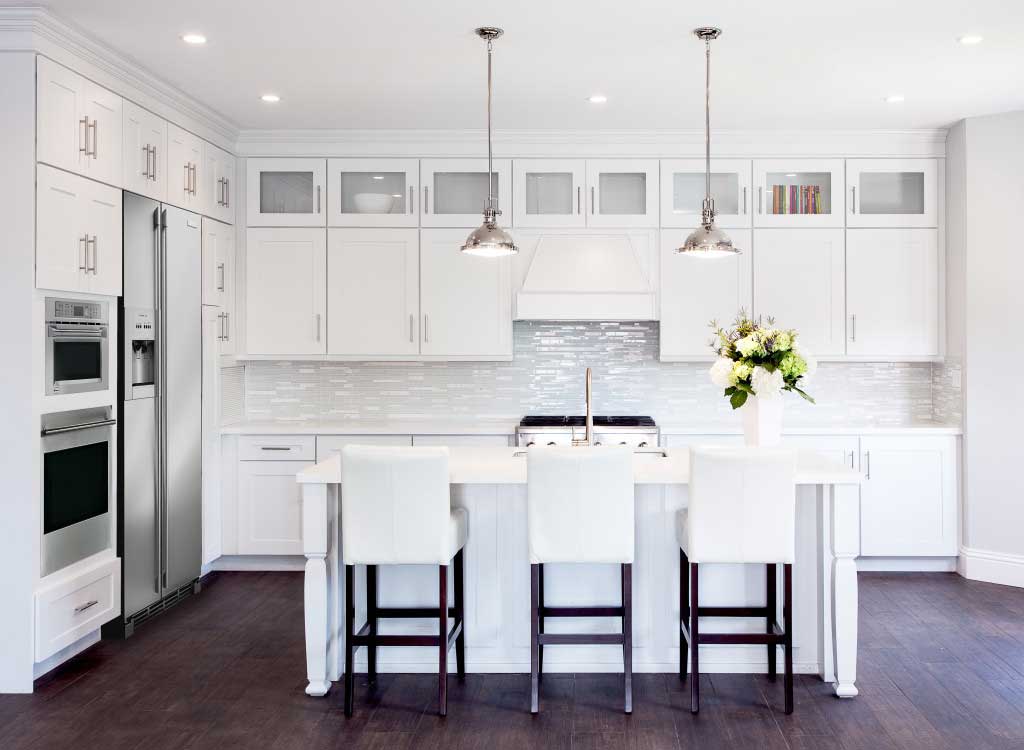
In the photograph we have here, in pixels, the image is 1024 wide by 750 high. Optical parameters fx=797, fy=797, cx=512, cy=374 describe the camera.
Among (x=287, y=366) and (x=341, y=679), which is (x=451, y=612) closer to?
(x=341, y=679)

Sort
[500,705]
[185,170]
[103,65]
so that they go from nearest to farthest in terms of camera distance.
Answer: [500,705] → [103,65] → [185,170]

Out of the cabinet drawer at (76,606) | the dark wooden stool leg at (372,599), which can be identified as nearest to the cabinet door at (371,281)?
the cabinet drawer at (76,606)

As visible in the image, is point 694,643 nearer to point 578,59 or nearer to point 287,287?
point 578,59

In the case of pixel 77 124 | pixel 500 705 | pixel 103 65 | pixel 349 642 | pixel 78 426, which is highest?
pixel 103 65

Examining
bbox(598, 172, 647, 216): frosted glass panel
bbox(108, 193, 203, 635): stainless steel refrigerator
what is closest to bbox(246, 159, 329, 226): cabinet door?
bbox(108, 193, 203, 635): stainless steel refrigerator

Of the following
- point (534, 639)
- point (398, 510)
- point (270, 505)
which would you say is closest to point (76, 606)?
point (270, 505)

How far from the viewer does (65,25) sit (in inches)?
132

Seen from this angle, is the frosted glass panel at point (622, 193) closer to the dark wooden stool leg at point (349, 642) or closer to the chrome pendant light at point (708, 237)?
the chrome pendant light at point (708, 237)

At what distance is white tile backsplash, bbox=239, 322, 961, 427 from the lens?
5465 mm

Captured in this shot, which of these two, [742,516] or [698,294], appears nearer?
[742,516]

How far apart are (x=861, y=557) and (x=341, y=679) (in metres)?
3.31

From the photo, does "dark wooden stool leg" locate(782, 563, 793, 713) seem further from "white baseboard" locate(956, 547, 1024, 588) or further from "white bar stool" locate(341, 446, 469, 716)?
"white baseboard" locate(956, 547, 1024, 588)

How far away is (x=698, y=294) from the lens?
5.15 m

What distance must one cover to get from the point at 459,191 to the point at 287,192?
1125 millimetres
